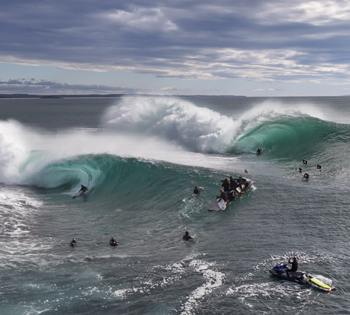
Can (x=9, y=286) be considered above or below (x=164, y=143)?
below

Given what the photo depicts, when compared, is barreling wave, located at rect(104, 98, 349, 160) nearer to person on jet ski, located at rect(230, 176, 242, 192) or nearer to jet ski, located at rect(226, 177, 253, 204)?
jet ski, located at rect(226, 177, 253, 204)

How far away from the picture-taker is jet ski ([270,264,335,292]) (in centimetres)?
1923

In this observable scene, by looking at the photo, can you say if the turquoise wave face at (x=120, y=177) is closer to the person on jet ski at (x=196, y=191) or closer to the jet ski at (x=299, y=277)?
the person on jet ski at (x=196, y=191)

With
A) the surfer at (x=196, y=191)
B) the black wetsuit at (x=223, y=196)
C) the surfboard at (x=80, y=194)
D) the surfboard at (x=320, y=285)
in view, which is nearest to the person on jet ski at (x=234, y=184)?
the black wetsuit at (x=223, y=196)

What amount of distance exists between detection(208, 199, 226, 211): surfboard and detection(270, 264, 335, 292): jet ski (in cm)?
1027

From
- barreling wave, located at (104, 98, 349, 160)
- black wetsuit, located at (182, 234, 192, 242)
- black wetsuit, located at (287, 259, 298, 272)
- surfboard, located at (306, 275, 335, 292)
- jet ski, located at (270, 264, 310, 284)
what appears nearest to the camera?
surfboard, located at (306, 275, 335, 292)

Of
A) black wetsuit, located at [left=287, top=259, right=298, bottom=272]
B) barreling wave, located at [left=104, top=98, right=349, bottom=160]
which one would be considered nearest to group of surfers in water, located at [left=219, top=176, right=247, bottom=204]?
black wetsuit, located at [left=287, top=259, right=298, bottom=272]

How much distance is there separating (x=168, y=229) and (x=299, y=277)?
404 inches

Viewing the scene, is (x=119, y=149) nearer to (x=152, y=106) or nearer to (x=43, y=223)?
(x=43, y=223)

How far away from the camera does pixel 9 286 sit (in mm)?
20344

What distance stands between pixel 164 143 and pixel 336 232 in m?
42.1

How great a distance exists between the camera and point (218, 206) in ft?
102

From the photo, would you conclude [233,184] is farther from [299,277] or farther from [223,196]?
[299,277]

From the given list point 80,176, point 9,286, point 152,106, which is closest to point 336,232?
point 9,286
